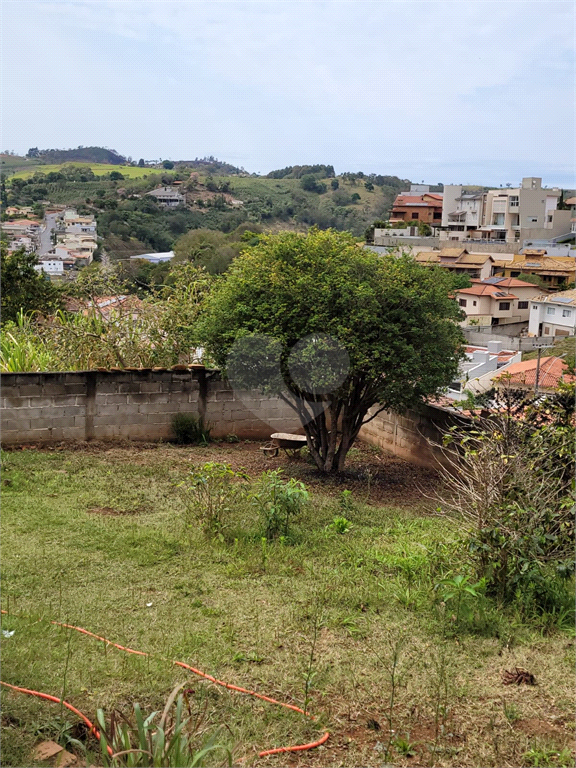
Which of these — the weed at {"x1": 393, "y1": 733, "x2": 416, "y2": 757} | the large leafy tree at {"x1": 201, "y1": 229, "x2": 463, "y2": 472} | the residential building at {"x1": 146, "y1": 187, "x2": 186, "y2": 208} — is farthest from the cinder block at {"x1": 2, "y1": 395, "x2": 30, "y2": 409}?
the residential building at {"x1": 146, "y1": 187, "x2": 186, "y2": 208}

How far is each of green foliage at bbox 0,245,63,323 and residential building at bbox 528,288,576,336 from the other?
20282mm

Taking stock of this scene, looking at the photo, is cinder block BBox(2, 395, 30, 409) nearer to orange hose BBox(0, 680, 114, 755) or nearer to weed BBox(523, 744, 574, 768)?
orange hose BBox(0, 680, 114, 755)

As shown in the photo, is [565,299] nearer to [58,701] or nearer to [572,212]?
[58,701]

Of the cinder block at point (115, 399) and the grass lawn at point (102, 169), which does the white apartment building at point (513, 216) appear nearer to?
the grass lawn at point (102, 169)

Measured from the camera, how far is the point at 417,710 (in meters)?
3.32

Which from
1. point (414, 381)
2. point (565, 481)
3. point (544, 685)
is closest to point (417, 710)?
Answer: point (544, 685)

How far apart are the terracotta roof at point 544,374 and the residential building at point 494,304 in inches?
902

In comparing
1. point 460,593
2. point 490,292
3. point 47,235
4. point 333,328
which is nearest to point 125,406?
point 333,328

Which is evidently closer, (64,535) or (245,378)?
(64,535)

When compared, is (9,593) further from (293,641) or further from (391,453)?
(391,453)

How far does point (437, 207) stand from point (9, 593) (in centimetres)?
7378

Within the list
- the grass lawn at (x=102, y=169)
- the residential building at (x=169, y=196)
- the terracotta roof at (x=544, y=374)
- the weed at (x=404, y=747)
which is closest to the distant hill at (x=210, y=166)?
the grass lawn at (x=102, y=169)

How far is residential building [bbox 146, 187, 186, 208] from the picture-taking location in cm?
5525

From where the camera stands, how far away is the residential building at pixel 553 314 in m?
31.6
